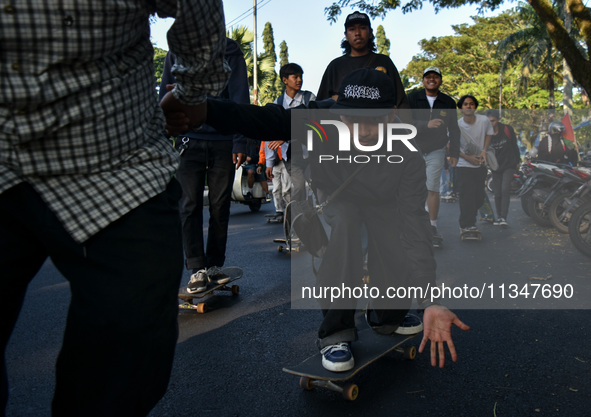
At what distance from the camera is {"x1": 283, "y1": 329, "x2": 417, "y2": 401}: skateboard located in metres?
2.76

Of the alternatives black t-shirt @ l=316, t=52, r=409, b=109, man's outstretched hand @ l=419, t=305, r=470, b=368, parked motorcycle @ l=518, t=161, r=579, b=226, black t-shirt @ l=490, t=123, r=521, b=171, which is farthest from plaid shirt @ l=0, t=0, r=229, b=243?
black t-shirt @ l=490, t=123, r=521, b=171

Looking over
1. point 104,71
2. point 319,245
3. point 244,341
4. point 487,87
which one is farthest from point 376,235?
point 487,87

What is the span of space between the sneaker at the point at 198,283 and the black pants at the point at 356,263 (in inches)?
66.2

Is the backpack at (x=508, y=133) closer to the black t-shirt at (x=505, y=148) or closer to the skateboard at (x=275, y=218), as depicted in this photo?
the black t-shirt at (x=505, y=148)

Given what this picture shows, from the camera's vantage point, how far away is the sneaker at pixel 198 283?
4492 mm

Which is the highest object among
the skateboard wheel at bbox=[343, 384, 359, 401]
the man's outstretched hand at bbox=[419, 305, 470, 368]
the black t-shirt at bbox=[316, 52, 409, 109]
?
the black t-shirt at bbox=[316, 52, 409, 109]

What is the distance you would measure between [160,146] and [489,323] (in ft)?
10.4

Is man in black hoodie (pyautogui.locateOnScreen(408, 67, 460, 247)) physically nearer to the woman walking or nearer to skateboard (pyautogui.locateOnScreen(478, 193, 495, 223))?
skateboard (pyautogui.locateOnScreen(478, 193, 495, 223))

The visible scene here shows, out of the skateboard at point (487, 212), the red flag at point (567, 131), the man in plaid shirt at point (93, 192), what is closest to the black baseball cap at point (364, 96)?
the man in plaid shirt at point (93, 192)

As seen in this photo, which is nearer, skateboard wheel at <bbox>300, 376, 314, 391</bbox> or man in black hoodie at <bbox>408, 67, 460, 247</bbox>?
skateboard wheel at <bbox>300, 376, 314, 391</bbox>

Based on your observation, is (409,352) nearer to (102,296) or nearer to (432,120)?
(102,296)

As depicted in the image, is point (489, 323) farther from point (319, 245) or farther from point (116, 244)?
point (116, 244)

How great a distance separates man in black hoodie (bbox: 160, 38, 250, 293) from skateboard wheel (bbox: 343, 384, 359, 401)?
80.3 inches

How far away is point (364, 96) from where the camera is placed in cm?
296
